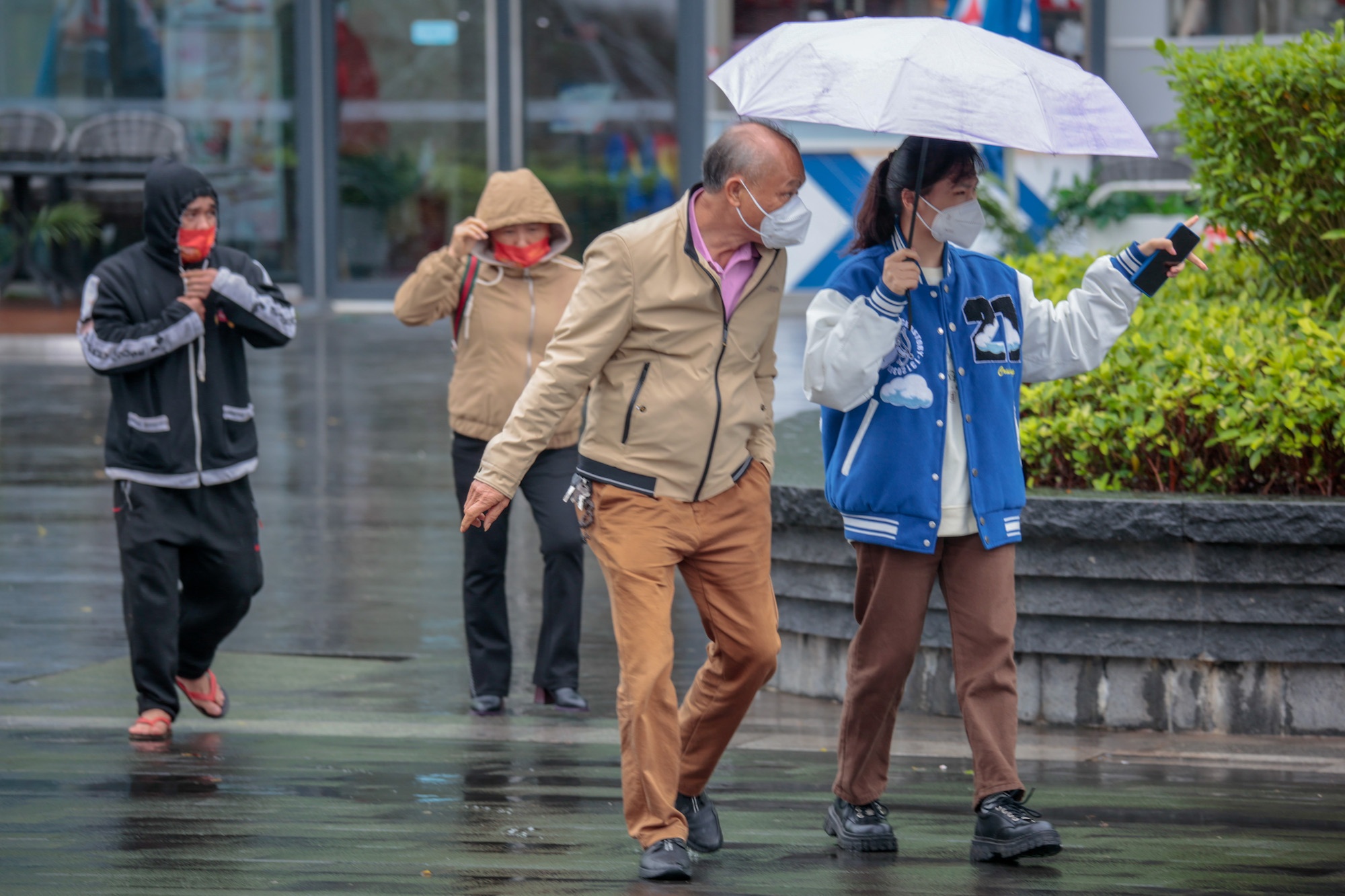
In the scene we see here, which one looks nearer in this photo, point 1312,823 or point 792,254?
point 1312,823

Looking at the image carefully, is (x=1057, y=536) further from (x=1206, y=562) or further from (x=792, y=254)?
(x=792, y=254)

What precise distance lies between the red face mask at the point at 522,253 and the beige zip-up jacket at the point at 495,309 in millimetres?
26

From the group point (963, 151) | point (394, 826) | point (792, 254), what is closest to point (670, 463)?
point (963, 151)

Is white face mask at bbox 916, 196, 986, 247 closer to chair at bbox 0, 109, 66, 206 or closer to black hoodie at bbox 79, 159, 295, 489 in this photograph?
black hoodie at bbox 79, 159, 295, 489

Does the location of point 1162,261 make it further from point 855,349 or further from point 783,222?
point 783,222

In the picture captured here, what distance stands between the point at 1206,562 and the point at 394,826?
2.63 m

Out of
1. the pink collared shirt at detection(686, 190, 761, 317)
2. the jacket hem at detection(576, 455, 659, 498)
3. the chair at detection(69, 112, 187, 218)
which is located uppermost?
the chair at detection(69, 112, 187, 218)

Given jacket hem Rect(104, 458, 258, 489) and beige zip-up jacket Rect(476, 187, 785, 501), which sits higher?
beige zip-up jacket Rect(476, 187, 785, 501)

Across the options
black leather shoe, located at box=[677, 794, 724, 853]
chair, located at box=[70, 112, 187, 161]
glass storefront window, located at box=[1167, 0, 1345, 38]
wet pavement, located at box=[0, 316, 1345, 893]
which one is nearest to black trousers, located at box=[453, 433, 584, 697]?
wet pavement, located at box=[0, 316, 1345, 893]

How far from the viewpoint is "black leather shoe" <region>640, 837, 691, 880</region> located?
4.27 m

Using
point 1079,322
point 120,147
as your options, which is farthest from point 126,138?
point 1079,322

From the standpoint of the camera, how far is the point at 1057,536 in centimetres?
576

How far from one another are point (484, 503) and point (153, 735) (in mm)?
2249

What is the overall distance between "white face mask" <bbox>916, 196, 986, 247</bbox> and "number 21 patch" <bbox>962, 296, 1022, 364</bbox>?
0.17m
